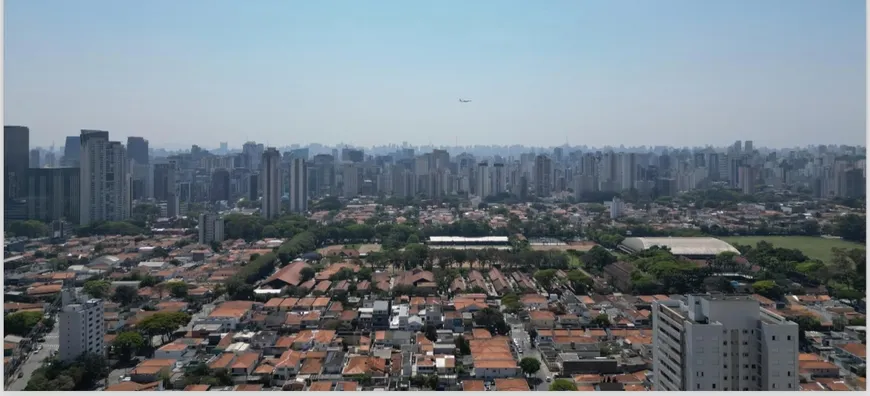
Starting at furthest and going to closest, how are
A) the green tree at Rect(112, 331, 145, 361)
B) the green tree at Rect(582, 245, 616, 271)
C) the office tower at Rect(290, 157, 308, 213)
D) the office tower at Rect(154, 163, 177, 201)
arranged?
1. the office tower at Rect(154, 163, 177, 201)
2. the office tower at Rect(290, 157, 308, 213)
3. the green tree at Rect(582, 245, 616, 271)
4. the green tree at Rect(112, 331, 145, 361)

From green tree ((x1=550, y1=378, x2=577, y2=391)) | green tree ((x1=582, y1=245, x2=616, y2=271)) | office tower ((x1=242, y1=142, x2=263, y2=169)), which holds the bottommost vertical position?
green tree ((x1=550, y1=378, x2=577, y2=391))

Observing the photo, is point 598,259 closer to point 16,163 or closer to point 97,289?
point 97,289

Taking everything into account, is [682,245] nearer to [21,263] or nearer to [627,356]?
[627,356]

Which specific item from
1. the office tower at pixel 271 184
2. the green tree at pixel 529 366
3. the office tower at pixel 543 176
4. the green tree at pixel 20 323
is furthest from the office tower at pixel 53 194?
the office tower at pixel 543 176

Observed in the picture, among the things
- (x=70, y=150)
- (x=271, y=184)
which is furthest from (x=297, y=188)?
(x=70, y=150)

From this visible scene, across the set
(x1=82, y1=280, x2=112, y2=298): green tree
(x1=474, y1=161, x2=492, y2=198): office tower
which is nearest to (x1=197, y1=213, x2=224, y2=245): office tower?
(x1=82, y1=280, x2=112, y2=298): green tree

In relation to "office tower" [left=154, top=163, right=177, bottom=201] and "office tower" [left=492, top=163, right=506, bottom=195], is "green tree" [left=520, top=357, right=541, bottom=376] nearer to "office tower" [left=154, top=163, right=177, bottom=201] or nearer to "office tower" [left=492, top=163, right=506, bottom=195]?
"office tower" [left=154, top=163, right=177, bottom=201]

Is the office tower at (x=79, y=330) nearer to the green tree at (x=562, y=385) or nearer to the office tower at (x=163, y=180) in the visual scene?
the green tree at (x=562, y=385)
